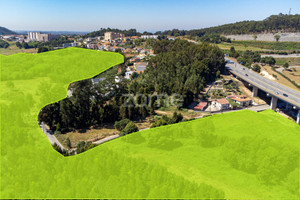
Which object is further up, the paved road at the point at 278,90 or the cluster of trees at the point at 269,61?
the cluster of trees at the point at 269,61

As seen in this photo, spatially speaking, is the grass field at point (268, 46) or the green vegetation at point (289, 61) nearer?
the green vegetation at point (289, 61)

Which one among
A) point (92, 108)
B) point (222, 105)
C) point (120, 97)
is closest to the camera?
point (92, 108)

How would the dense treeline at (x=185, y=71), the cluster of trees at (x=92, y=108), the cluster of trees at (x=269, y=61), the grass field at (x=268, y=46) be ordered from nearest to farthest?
1. the cluster of trees at (x=92, y=108)
2. the dense treeline at (x=185, y=71)
3. the cluster of trees at (x=269, y=61)
4. the grass field at (x=268, y=46)

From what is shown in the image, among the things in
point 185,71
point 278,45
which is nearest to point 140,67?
point 185,71

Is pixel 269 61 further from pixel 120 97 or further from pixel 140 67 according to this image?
pixel 120 97

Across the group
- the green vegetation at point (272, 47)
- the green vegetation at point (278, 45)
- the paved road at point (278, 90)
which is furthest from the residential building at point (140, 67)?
the green vegetation at point (278, 45)

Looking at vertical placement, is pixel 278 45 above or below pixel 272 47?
above

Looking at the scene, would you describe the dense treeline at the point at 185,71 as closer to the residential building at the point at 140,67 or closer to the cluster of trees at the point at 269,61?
the residential building at the point at 140,67

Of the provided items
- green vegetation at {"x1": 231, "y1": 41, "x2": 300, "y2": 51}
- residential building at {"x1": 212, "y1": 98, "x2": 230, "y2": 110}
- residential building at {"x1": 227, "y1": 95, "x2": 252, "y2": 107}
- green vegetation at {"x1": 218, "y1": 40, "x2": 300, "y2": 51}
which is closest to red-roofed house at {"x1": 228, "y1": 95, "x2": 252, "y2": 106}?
residential building at {"x1": 227, "y1": 95, "x2": 252, "y2": 107}
